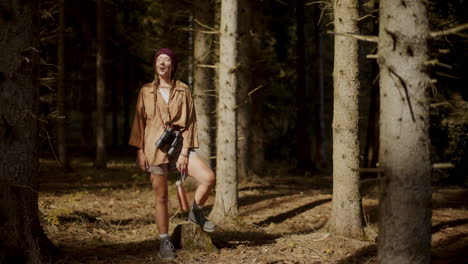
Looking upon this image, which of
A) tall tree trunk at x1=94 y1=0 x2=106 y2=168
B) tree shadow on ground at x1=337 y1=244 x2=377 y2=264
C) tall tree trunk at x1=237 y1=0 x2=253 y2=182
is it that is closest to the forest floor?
tree shadow on ground at x1=337 y1=244 x2=377 y2=264

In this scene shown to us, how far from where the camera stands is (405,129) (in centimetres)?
385

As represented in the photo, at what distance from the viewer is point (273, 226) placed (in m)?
8.84

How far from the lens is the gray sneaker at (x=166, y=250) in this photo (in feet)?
19.3

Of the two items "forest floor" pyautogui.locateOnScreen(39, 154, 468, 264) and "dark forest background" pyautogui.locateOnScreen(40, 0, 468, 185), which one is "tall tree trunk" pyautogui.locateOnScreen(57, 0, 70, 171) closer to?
"dark forest background" pyautogui.locateOnScreen(40, 0, 468, 185)

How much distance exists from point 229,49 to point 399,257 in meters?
5.15

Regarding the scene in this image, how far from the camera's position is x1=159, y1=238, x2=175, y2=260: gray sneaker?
589cm

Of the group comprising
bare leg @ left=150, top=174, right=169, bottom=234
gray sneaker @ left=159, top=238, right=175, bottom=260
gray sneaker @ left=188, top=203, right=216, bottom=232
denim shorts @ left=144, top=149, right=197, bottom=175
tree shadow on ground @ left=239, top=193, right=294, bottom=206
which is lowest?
tree shadow on ground @ left=239, top=193, right=294, bottom=206

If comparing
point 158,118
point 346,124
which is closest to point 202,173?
point 158,118

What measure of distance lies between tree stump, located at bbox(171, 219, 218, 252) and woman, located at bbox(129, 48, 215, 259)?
0.35 meters

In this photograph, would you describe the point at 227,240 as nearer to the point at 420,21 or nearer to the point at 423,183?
the point at 423,183

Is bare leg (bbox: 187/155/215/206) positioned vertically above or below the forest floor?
above

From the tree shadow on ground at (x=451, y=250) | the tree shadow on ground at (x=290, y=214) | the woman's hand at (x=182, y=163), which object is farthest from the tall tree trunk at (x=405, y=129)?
the tree shadow on ground at (x=290, y=214)

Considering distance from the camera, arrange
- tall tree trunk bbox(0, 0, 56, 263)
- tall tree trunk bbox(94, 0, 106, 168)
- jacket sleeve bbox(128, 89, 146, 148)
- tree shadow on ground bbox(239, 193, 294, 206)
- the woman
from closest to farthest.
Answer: tall tree trunk bbox(0, 0, 56, 263) < the woman < jacket sleeve bbox(128, 89, 146, 148) < tree shadow on ground bbox(239, 193, 294, 206) < tall tree trunk bbox(94, 0, 106, 168)

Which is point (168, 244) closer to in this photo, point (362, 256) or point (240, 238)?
point (240, 238)
